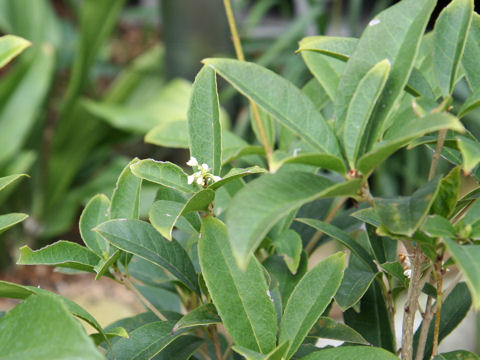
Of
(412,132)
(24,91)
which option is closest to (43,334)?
(412,132)

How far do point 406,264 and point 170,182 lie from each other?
0.22 metres

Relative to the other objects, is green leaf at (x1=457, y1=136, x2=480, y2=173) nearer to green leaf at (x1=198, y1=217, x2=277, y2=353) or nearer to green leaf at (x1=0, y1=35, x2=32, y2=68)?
green leaf at (x1=198, y1=217, x2=277, y2=353)

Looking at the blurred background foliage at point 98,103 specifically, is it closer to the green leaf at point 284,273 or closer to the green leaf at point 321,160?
the green leaf at point 284,273

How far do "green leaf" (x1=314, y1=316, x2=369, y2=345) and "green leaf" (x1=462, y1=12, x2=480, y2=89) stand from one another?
0.21 metres

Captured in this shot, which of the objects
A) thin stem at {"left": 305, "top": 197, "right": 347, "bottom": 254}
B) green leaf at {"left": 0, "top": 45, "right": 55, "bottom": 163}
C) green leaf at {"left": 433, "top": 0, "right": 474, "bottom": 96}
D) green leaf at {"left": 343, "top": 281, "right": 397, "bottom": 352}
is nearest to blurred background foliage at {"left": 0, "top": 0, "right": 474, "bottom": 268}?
green leaf at {"left": 0, "top": 45, "right": 55, "bottom": 163}

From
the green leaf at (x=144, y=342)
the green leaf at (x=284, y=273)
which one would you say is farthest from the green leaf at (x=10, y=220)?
the green leaf at (x=284, y=273)

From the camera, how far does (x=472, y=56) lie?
48cm

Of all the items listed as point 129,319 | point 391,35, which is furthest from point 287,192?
point 129,319

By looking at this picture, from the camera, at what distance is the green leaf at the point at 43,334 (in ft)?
1.10

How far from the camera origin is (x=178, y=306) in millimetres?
809

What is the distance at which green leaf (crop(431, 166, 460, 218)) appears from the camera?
0.43 metres

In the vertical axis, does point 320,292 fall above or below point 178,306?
above

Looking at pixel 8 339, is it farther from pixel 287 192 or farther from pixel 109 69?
pixel 109 69

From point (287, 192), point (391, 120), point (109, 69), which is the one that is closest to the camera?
point (287, 192)
